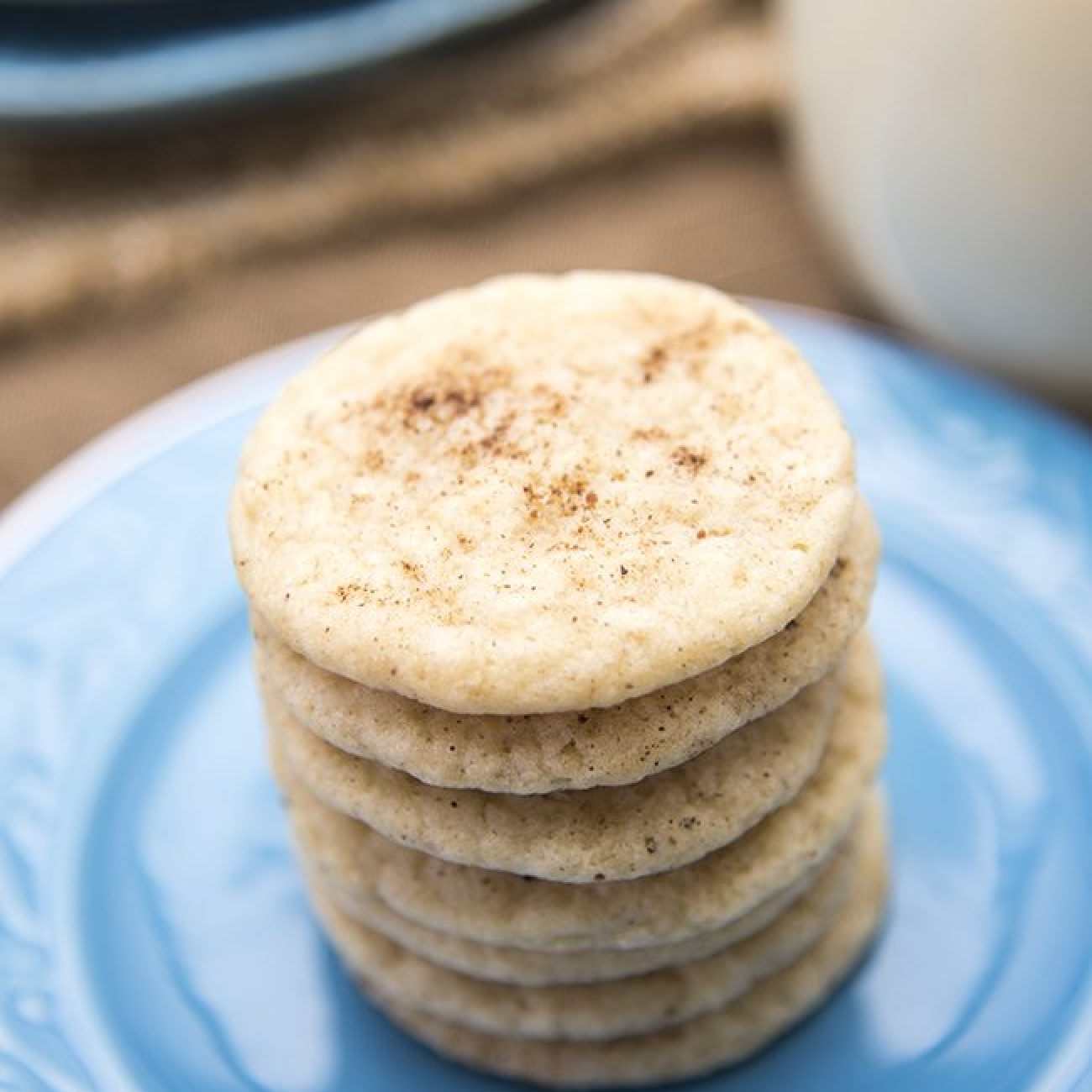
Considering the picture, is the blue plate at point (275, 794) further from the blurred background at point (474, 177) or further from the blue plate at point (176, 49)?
the blue plate at point (176, 49)

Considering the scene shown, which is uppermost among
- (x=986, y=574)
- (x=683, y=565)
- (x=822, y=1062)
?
(x=986, y=574)

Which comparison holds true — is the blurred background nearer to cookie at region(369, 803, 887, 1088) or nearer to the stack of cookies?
the stack of cookies

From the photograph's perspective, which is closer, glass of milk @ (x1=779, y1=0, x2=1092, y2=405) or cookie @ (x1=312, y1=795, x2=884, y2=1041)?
cookie @ (x1=312, y1=795, x2=884, y2=1041)

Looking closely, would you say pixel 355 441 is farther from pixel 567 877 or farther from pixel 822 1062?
pixel 822 1062

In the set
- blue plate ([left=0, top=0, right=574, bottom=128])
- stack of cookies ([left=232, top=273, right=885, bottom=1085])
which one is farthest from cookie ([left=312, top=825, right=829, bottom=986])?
blue plate ([left=0, top=0, right=574, bottom=128])

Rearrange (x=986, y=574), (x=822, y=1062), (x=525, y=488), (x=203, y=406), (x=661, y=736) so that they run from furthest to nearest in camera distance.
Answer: (x=203, y=406) < (x=986, y=574) < (x=822, y=1062) < (x=525, y=488) < (x=661, y=736)

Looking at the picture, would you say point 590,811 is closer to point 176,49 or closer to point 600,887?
point 600,887

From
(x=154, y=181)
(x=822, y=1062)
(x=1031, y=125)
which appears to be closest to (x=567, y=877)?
(x=822, y=1062)
